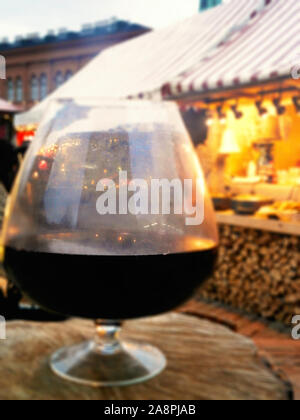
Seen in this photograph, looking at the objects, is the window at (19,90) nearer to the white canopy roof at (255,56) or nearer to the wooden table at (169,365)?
the white canopy roof at (255,56)

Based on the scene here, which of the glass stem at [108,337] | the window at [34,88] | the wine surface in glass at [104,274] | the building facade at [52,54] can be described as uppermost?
the building facade at [52,54]

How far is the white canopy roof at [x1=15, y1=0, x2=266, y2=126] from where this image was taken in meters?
4.80

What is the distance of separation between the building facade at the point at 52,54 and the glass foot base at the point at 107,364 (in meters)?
19.8

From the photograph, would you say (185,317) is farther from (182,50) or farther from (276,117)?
(182,50)

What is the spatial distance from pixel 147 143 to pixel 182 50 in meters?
4.91

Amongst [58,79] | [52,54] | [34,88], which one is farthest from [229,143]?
[34,88]

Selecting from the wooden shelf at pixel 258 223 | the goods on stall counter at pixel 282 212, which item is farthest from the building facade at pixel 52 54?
the goods on stall counter at pixel 282 212

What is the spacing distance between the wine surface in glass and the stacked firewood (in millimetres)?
2917

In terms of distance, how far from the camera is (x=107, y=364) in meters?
0.72

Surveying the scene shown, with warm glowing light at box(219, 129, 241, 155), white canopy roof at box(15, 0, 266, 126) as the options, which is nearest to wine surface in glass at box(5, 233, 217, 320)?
white canopy roof at box(15, 0, 266, 126)

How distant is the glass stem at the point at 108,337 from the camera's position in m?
0.76

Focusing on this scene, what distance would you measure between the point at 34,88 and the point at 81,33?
3.30 meters

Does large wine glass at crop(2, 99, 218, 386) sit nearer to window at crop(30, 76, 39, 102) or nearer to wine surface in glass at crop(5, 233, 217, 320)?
wine surface in glass at crop(5, 233, 217, 320)

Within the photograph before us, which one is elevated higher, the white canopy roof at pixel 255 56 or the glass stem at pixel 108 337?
the white canopy roof at pixel 255 56
